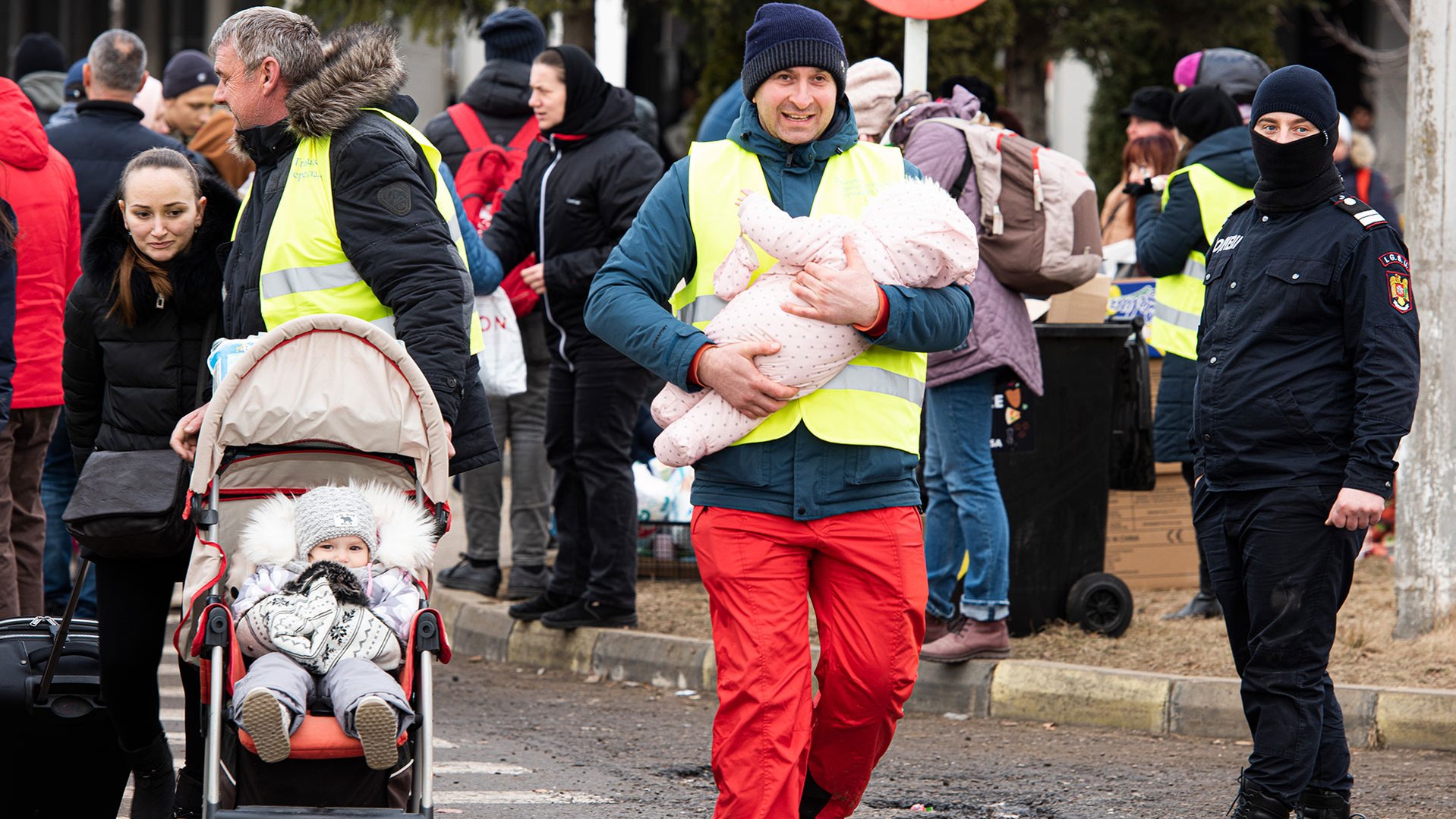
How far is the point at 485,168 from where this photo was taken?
8.78m

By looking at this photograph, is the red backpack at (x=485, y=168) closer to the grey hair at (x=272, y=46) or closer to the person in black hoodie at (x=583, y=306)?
the person in black hoodie at (x=583, y=306)

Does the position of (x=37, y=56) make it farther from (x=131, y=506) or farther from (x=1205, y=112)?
(x=131, y=506)

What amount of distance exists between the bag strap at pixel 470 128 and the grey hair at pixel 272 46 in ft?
13.0

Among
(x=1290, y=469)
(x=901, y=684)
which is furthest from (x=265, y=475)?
(x=1290, y=469)

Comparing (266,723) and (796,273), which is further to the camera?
(796,273)

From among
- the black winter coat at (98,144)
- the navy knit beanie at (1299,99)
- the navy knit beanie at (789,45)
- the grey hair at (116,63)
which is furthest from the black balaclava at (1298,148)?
the grey hair at (116,63)

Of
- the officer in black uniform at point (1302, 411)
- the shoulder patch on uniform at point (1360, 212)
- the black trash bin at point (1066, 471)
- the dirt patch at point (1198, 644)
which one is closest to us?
the officer in black uniform at point (1302, 411)

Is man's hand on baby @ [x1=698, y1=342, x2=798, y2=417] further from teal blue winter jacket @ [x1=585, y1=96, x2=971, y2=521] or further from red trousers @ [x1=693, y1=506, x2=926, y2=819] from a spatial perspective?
red trousers @ [x1=693, y1=506, x2=926, y2=819]

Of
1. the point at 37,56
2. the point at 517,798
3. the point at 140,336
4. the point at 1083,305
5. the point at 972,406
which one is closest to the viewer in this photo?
the point at 140,336

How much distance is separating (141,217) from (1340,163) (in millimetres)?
9382

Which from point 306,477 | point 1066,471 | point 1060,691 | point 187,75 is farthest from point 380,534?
point 187,75

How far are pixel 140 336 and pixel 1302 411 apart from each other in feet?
10.4

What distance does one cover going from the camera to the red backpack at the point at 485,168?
8734 mm

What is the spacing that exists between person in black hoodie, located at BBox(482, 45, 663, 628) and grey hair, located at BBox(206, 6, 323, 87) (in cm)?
273
